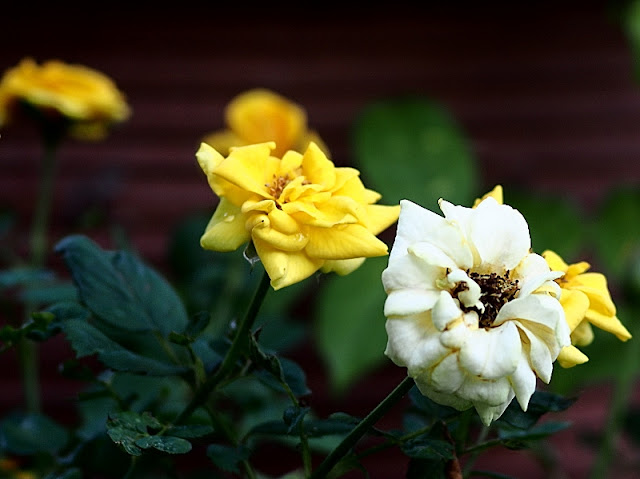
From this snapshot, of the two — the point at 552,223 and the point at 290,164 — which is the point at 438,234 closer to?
the point at 290,164

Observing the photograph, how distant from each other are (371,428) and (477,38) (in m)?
1.25

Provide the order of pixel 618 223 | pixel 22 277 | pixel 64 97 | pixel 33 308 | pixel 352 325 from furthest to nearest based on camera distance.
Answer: pixel 618 223, pixel 352 325, pixel 33 308, pixel 64 97, pixel 22 277

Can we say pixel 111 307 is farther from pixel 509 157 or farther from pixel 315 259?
pixel 509 157

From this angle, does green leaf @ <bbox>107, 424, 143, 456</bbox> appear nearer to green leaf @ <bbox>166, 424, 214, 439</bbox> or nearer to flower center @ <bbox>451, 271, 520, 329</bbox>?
green leaf @ <bbox>166, 424, 214, 439</bbox>

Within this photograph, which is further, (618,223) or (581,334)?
(618,223)

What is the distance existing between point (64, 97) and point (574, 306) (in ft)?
1.96

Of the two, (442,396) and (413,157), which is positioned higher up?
(442,396)

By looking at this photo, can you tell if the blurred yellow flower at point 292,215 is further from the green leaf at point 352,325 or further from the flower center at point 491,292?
the green leaf at point 352,325

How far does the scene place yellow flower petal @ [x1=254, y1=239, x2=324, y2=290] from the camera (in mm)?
417

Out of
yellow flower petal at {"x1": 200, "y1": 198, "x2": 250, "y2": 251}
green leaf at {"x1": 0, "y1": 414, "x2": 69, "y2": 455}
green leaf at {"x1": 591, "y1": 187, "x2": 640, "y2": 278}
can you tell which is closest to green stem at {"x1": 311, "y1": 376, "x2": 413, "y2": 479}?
yellow flower petal at {"x1": 200, "y1": 198, "x2": 250, "y2": 251}

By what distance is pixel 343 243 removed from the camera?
0.43 m

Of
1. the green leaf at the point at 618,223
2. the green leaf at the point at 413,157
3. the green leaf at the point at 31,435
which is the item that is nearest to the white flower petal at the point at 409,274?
the green leaf at the point at 31,435

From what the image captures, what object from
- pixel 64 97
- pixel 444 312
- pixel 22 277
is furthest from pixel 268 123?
pixel 444 312

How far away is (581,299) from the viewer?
43 centimetres
